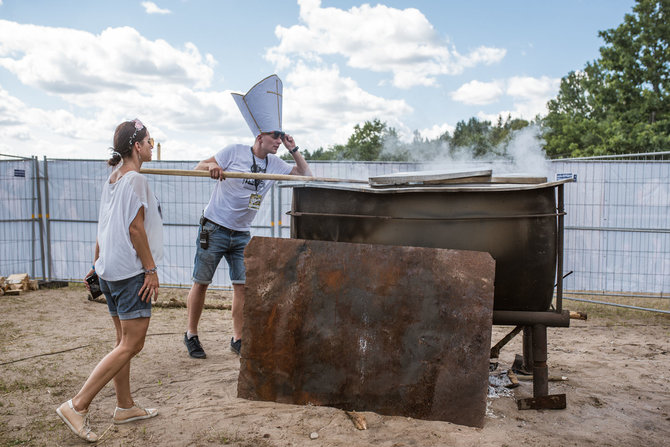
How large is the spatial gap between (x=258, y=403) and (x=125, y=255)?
136 centimetres

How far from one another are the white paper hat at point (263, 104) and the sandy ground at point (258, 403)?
2.20 meters

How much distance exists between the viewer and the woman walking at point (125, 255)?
9.42 ft

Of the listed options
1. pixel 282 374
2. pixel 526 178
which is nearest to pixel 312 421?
pixel 282 374

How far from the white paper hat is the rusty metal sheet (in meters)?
1.47

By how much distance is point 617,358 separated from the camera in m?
4.80

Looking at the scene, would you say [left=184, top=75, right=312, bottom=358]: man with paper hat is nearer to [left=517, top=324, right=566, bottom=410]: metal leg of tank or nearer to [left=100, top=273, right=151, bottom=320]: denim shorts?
[left=100, top=273, right=151, bottom=320]: denim shorts

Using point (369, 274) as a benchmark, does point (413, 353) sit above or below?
below

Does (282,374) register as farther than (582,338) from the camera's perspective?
No

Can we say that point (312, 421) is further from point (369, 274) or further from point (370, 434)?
point (369, 274)

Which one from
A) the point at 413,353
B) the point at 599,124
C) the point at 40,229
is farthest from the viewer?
the point at 599,124

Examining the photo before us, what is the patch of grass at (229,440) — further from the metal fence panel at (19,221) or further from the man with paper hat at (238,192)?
the metal fence panel at (19,221)

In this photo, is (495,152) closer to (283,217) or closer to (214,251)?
(283,217)

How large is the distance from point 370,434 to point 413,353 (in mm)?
559

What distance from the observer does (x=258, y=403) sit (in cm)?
335
